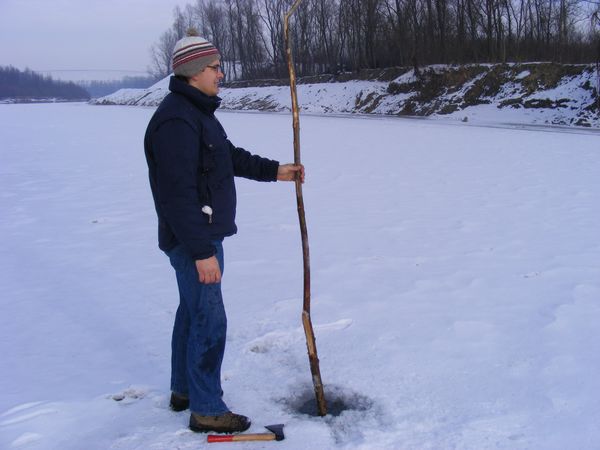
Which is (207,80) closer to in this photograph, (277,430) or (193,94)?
(193,94)

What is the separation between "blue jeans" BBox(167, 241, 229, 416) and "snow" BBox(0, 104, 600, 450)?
0.63 ft

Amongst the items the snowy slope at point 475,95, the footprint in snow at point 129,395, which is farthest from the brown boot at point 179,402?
the snowy slope at point 475,95

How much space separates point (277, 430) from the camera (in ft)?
9.15

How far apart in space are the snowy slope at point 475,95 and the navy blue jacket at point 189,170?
22491 millimetres

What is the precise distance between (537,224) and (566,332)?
3.12 metres

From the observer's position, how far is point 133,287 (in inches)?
199

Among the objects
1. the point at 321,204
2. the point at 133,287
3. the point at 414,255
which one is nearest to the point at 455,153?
the point at 321,204

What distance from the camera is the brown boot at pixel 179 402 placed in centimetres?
301

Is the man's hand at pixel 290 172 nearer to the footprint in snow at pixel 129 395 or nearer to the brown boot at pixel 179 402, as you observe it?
the brown boot at pixel 179 402

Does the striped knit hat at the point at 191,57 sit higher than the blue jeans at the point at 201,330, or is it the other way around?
the striped knit hat at the point at 191,57

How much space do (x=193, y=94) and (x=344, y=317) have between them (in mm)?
2262

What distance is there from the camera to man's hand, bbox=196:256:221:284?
2531mm

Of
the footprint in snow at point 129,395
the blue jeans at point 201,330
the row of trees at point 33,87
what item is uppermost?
the row of trees at point 33,87

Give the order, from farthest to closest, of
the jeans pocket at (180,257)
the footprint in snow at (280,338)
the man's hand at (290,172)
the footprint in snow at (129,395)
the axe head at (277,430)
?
the footprint in snow at (280,338)
the footprint in snow at (129,395)
the man's hand at (290,172)
the axe head at (277,430)
the jeans pocket at (180,257)
